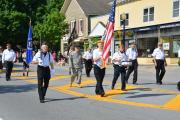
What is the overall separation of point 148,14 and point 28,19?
2814cm

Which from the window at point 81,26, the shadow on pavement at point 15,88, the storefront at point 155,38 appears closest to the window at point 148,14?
the storefront at point 155,38

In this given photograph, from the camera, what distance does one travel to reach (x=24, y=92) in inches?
666

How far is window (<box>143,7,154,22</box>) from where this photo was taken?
43.2m

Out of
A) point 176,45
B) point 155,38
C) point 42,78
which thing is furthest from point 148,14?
point 42,78

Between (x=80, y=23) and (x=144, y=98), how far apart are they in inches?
1794

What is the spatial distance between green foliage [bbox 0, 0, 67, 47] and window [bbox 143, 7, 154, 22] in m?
17.7

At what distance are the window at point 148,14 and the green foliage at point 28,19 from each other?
17.7 m

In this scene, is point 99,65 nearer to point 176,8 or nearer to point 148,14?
point 176,8

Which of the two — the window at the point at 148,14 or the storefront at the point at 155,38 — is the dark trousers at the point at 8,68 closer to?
the storefront at the point at 155,38

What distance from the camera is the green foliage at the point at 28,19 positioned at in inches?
2360

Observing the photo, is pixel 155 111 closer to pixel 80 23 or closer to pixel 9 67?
pixel 9 67

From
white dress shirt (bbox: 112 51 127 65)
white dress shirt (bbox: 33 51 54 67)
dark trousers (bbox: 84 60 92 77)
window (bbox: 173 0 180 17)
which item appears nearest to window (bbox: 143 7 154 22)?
window (bbox: 173 0 180 17)

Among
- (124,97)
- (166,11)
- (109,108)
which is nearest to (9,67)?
(124,97)

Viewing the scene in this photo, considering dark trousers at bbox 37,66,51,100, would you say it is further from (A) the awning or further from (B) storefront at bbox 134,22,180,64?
(A) the awning
